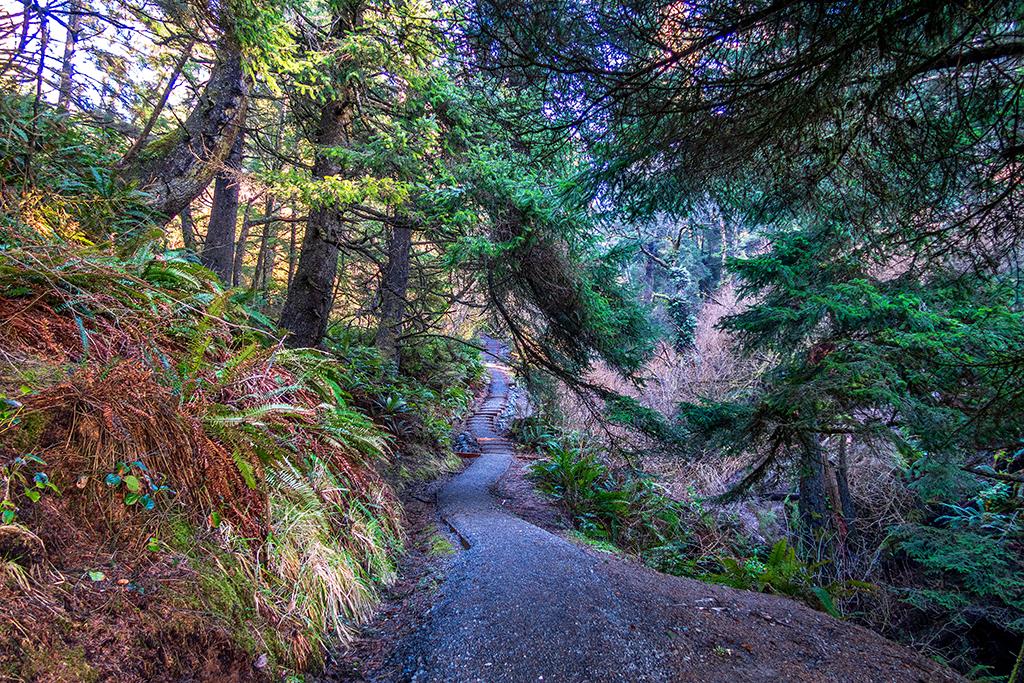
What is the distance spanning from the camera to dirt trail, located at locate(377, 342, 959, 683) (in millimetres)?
2262

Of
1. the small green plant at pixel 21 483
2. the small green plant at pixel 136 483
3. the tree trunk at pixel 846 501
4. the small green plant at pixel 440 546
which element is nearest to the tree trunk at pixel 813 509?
the tree trunk at pixel 846 501

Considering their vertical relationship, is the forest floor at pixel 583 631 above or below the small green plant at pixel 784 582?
above

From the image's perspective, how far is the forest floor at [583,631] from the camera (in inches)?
89.6

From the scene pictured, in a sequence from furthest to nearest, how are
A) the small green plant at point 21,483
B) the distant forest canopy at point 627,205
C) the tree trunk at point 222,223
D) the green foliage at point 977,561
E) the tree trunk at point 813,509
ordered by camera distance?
the tree trunk at point 813,509 → the tree trunk at point 222,223 → the green foliage at point 977,561 → the distant forest canopy at point 627,205 → the small green plant at point 21,483

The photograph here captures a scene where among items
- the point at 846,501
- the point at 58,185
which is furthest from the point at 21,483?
the point at 846,501

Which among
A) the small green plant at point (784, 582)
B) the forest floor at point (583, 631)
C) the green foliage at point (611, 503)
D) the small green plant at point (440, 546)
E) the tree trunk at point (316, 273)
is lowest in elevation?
the green foliage at point (611, 503)

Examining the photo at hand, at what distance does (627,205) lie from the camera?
355 cm

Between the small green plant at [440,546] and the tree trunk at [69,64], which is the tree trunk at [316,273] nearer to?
the tree trunk at [69,64]

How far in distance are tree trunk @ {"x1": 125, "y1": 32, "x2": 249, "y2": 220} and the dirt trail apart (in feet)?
15.0

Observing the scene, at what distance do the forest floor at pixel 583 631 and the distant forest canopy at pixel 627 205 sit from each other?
2.38 ft

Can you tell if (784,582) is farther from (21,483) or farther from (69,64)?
(69,64)

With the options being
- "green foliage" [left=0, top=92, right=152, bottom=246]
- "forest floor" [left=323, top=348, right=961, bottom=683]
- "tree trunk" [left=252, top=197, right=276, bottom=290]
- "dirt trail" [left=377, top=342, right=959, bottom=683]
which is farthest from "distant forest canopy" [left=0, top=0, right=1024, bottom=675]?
"tree trunk" [left=252, top=197, right=276, bottom=290]

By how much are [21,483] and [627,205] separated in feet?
12.5

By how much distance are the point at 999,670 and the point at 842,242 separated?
636cm
